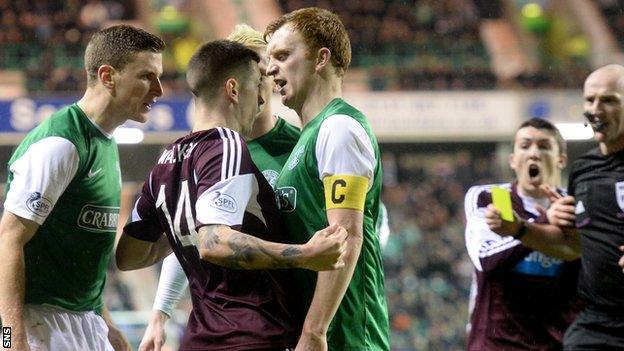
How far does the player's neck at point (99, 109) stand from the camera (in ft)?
A: 15.5

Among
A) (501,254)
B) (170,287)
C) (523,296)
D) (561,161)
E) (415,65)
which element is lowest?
(523,296)

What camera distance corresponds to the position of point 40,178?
431cm

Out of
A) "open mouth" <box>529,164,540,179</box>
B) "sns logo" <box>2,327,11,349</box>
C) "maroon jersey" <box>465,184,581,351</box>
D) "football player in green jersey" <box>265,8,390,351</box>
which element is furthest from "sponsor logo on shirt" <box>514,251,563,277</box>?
"sns logo" <box>2,327,11,349</box>

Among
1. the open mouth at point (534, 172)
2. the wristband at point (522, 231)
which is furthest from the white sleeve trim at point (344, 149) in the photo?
the open mouth at point (534, 172)

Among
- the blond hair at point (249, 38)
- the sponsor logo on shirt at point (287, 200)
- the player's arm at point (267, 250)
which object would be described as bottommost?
Answer: the player's arm at point (267, 250)

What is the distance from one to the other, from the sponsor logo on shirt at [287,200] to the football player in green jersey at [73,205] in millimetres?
988

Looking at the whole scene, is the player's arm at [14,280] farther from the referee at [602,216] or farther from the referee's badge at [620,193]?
the referee's badge at [620,193]

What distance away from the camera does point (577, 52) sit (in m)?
28.4

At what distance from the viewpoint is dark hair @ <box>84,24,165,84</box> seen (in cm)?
475

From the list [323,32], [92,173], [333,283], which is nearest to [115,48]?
[92,173]

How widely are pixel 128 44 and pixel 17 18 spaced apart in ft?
73.8

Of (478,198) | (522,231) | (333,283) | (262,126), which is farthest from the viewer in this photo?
(478,198)

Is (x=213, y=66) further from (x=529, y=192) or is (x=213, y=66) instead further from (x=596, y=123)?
(x=529, y=192)

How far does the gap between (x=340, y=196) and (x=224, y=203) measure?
42cm
